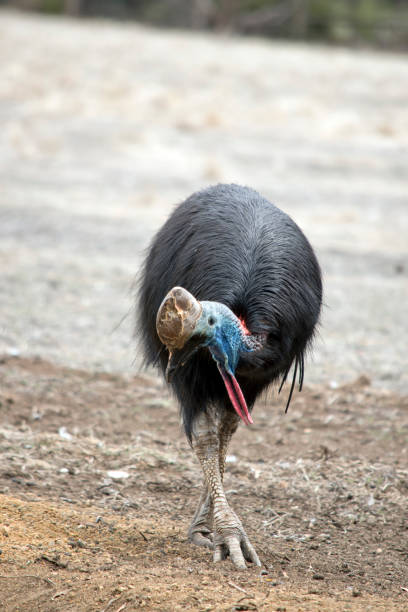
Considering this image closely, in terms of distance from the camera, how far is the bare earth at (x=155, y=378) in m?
4.07

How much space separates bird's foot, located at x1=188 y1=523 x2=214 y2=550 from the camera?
4.44 metres

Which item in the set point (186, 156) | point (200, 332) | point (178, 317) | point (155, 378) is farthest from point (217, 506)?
point (186, 156)

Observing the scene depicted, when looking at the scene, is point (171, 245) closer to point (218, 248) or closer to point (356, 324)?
point (218, 248)

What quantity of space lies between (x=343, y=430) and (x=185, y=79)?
1523cm

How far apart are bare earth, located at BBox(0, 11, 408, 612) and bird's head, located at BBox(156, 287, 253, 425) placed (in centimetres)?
93

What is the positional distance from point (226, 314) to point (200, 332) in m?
0.18

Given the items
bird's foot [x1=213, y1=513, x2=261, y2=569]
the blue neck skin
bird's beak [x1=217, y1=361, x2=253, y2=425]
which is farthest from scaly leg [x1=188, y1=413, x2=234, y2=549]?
the blue neck skin

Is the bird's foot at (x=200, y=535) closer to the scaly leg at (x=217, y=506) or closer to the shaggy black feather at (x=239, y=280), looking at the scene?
the scaly leg at (x=217, y=506)

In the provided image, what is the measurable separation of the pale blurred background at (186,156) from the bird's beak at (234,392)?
1777 millimetres

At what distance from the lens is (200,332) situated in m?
3.46

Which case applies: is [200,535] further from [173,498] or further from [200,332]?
[200,332]

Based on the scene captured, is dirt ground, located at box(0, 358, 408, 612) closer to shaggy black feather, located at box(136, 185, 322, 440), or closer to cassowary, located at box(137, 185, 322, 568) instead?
cassowary, located at box(137, 185, 322, 568)

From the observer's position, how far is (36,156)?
15.1m

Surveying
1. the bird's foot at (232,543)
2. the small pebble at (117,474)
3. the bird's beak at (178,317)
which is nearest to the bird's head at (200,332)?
the bird's beak at (178,317)
